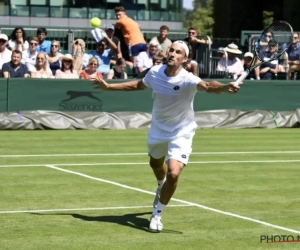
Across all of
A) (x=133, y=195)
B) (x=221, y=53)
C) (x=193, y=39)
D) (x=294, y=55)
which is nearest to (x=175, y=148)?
(x=133, y=195)

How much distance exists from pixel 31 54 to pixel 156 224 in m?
12.8

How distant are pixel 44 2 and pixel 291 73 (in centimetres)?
→ 2582

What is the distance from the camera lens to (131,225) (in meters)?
9.61

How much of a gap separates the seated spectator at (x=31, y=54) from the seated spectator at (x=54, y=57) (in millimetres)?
389

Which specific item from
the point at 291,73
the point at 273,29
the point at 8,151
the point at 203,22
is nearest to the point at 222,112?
the point at 291,73

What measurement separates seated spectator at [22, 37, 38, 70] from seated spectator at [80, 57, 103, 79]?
123 cm

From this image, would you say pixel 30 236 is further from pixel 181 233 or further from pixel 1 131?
pixel 1 131

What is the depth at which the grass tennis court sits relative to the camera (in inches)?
351

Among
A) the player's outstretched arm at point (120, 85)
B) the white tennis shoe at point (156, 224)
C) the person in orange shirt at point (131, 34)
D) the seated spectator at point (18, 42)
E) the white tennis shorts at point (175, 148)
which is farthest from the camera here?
the person in orange shirt at point (131, 34)

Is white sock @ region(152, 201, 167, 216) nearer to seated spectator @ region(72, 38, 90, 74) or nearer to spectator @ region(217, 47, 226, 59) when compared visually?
seated spectator @ region(72, 38, 90, 74)

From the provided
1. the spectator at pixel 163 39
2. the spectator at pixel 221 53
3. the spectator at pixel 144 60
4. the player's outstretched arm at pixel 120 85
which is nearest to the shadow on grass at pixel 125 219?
the player's outstretched arm at pixel 120 85

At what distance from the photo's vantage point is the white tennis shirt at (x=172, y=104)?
9.60m

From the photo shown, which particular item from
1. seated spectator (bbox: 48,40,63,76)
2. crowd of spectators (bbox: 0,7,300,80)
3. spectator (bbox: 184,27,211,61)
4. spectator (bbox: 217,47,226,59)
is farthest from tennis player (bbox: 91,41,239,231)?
spectator (bbox: 217,47,226,59)

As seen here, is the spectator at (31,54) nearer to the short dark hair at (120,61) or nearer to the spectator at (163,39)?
the short dark hair at (120,61)
